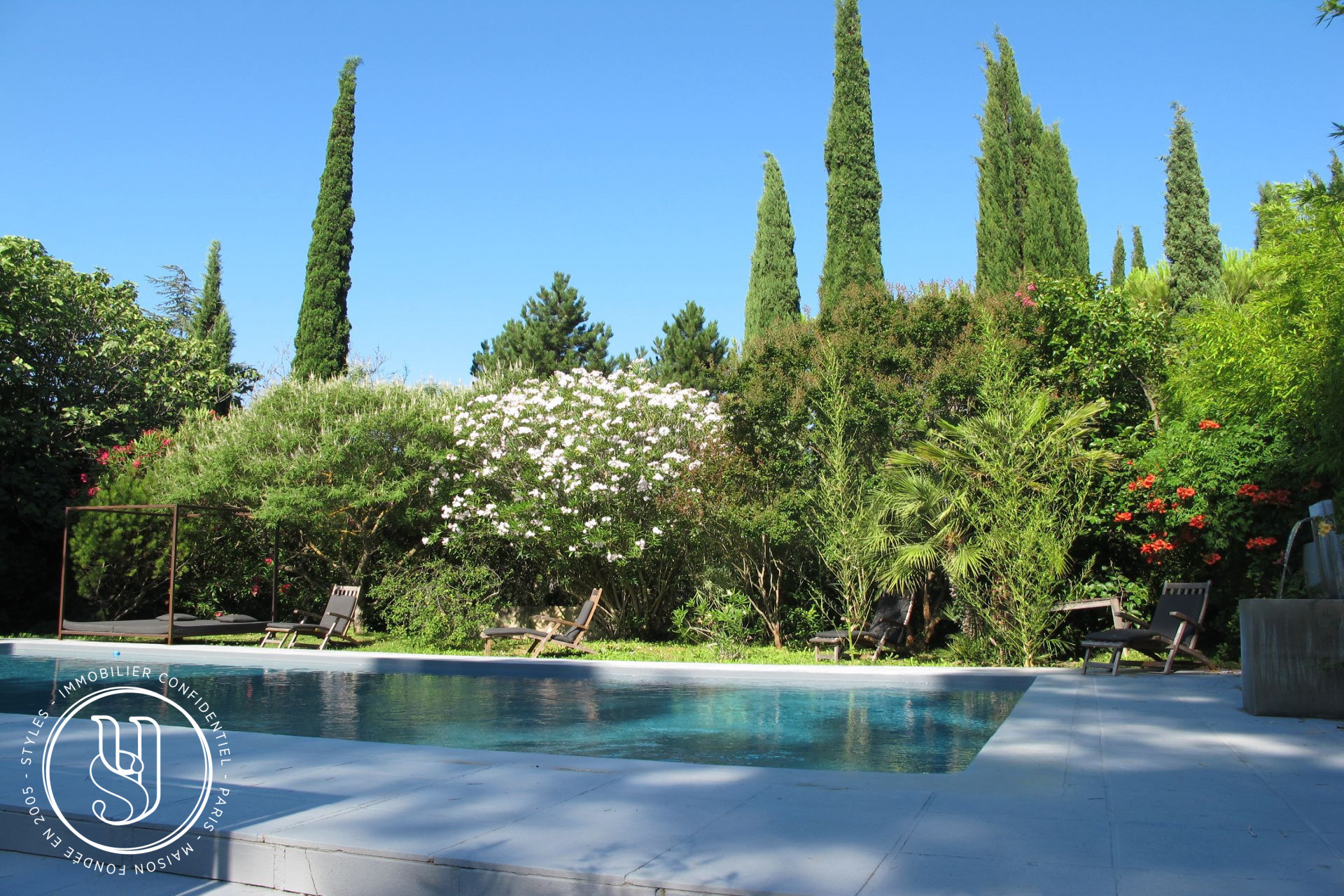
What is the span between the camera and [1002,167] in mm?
19328

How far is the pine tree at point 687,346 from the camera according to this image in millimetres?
27531

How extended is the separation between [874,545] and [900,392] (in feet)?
7.13

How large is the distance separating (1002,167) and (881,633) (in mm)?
12318

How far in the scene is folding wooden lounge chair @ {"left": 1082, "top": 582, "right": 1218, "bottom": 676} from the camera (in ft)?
27.9

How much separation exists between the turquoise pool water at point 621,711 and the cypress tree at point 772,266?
14900 millimetres

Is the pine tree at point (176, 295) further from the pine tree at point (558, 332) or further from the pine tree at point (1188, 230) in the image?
the pine tree at point (1188, 230)

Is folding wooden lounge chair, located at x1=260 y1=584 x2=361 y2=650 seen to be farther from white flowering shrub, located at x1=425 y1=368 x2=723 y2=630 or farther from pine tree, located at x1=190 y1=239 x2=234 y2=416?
pine tree, located at x1=190 y1=239 x2=234 y2=416

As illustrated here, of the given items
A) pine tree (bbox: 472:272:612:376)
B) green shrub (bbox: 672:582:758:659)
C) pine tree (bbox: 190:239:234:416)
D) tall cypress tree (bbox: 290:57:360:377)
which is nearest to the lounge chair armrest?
green shrub (bbox: 672:582:758:659)

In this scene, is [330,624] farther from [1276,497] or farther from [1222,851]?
[1222,851]

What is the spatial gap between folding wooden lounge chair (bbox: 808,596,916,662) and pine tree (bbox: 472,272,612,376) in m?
19.5

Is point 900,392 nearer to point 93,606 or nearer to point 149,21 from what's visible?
point 149,21

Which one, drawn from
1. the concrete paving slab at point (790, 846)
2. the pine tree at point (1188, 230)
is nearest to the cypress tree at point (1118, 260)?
the pine tree at point (1188, 230)

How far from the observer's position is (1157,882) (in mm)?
2807

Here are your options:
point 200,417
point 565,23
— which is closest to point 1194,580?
point 565,23
